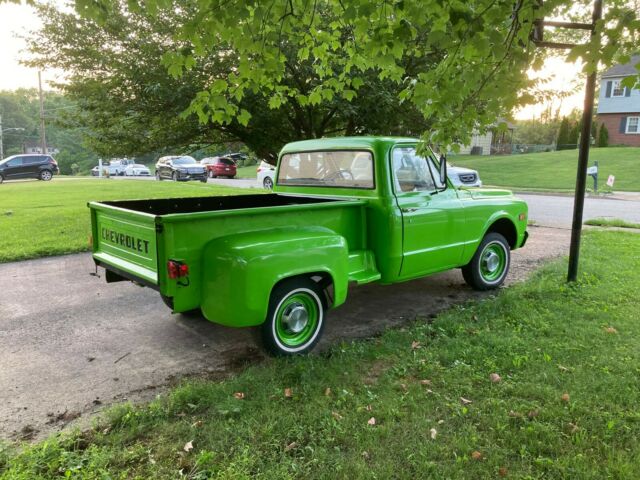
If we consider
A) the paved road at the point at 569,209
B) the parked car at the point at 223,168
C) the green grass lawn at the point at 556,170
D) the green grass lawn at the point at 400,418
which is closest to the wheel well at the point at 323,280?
the green grass lawn at the point at 400,418

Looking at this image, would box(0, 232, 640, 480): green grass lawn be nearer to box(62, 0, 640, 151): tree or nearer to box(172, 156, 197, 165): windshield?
box(62, 0, 640, 151): tree

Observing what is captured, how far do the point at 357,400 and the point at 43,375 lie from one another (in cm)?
245

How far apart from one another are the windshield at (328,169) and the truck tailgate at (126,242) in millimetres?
2178

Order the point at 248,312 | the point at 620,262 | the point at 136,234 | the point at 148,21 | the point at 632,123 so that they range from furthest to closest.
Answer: the point at 632,123, the point at 148,21, the point at 620,262, the point at 136,234, the point at 248,312

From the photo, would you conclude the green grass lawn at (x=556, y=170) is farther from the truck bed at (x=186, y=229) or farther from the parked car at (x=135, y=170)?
the parked car at (x=135, y=170)

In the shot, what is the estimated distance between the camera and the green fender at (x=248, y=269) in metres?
3.52

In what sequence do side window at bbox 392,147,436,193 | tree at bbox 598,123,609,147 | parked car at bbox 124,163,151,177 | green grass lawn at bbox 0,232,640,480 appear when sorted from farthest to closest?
parked car at bbox 124,163,151,177 → tree at bbox 598,123,609,147 → side window at bbox 392,147,436,193 → green grass lawn at bbox 0,232,640,480

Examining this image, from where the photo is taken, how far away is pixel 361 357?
397 cm

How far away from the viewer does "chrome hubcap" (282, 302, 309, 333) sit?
4.02 meters

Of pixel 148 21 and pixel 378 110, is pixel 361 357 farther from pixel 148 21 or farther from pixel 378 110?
pixel 148 21

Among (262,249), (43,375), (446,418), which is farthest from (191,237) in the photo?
(446,418)

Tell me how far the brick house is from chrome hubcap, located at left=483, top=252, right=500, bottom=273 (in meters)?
37.0

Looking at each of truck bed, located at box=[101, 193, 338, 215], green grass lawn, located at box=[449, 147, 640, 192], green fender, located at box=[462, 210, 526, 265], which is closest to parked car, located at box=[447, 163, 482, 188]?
green grass lawn, located at box=[449, 147, 640, 192]

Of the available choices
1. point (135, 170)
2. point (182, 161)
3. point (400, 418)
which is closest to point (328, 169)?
point (400, 418)
